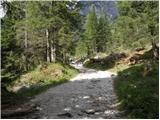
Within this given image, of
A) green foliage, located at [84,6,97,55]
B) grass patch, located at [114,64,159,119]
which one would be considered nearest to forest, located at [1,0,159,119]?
grass patch, located at [114,64,159,119]

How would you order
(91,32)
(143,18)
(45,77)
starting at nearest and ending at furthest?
1. (45,77)
2. (143,18)
3. (91,32)

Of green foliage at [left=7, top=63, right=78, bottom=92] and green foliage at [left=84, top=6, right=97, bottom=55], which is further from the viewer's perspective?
green foliage at [left=84, top=6, right=97, bottom=55]

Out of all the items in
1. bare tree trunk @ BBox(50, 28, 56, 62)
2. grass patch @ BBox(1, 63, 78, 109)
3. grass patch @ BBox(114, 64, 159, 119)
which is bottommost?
grass patch @ BBox(1, 63, 78, 109)

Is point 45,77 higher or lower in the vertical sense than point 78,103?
lower

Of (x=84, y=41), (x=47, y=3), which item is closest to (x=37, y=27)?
(x=47, y=3)

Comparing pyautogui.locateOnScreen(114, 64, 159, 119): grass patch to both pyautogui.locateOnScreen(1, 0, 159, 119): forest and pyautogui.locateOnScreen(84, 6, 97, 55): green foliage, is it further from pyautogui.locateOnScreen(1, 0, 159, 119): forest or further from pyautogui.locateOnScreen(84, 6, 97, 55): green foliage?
pyautogui.locateOnScreen(84, 6, 97, 55): green foliage

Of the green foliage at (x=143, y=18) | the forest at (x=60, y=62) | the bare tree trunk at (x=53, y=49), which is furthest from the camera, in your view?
the bare tree trunk at (x=53, y=49)

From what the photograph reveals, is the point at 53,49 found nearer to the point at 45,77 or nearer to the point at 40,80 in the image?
the point at 45,77

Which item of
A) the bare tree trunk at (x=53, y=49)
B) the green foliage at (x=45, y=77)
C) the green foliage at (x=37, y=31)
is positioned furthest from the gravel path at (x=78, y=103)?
the bare tree trunk at (x=53, y=49)

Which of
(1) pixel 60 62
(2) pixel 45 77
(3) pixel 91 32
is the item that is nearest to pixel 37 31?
(1) pixel 60 62

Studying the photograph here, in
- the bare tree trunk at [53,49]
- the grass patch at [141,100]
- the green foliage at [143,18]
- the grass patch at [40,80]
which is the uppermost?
the green foliage at [143,18]

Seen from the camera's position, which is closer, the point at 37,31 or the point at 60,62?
the point at 60,62

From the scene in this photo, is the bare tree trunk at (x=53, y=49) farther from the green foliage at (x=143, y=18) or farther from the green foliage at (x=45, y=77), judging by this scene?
the green foliage at (x=143, y=18)

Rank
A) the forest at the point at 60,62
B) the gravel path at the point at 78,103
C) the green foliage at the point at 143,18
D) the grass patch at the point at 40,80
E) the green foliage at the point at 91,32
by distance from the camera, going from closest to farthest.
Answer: the gravel path at the point at 78,103
the forest at the point at 60,62
the grass patch at the point at 40,80
the green foliage at the point at 143,18
the green foliage at the point at 91,32
